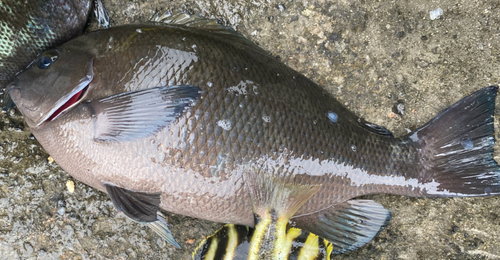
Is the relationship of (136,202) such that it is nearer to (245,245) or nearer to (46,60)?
(245,245)

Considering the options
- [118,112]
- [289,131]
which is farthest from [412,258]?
[118,112]

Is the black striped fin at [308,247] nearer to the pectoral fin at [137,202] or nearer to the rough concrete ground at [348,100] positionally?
the rough concrete ground at [348,100]

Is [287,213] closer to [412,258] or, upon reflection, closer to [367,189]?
[367,189]

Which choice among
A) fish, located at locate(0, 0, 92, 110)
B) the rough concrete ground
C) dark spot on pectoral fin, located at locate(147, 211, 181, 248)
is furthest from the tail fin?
fish, located at locate(0, 0, 92, 110)

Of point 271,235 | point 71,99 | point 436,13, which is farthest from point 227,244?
point 436,13

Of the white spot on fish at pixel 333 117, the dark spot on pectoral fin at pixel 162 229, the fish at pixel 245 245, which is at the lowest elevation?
the dark spot on pectoral fin at pixel 162 229

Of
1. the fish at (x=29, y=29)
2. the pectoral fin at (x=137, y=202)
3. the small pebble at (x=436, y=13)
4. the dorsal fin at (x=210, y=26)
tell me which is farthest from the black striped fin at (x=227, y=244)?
the small pebble at (x=436, y=13)

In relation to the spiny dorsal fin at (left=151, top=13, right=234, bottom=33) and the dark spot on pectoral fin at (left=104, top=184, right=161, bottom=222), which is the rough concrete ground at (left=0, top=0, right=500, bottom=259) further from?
the dark spot on pectoral fin at (left=104, top=184, right=161, bottom=222)
